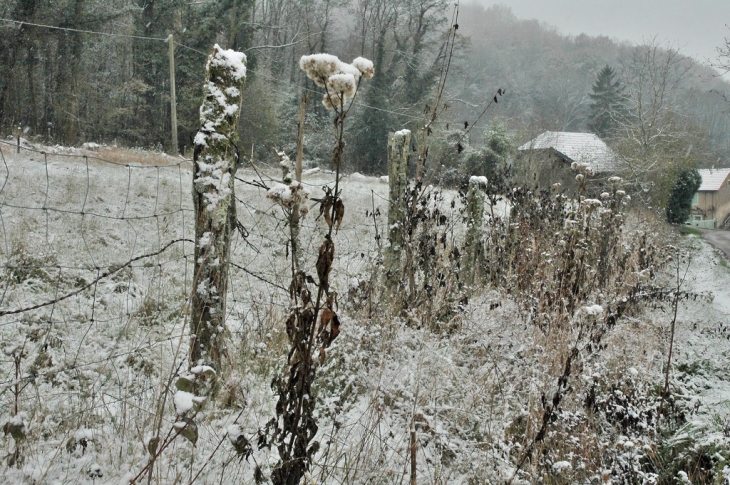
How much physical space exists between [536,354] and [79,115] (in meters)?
21.5

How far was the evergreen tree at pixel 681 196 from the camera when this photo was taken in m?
24.2

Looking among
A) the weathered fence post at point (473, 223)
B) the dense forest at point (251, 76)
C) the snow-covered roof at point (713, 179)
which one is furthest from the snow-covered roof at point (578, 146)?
the weathered fence post at point (473, 223)

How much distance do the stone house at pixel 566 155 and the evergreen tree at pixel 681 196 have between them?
11.2ft

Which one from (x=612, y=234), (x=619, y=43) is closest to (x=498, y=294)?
(x=612, y=234)

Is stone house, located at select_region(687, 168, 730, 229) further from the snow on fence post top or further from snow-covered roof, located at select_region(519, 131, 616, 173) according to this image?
the snow on fence post top

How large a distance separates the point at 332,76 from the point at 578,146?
31167 mm

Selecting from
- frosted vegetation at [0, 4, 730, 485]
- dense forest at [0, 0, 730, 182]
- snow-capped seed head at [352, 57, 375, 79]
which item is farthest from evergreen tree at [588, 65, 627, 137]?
snow-capped seed head at [352, 57, 375, 79]

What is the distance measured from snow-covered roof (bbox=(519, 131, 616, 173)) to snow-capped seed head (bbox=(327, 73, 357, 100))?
26.3 meters

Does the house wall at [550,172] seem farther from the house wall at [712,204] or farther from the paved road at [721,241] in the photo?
the house wall at [712,204]

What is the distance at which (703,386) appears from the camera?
430 cm

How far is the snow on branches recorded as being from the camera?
58.7 inches

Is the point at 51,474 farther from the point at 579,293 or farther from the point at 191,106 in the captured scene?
the point at 191,106

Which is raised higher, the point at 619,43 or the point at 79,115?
the point at 619,43

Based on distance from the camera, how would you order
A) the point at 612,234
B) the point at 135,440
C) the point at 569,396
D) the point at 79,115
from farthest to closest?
the point at 79,115, the point at 612,234, the point at 569,396, the point at 135,440
